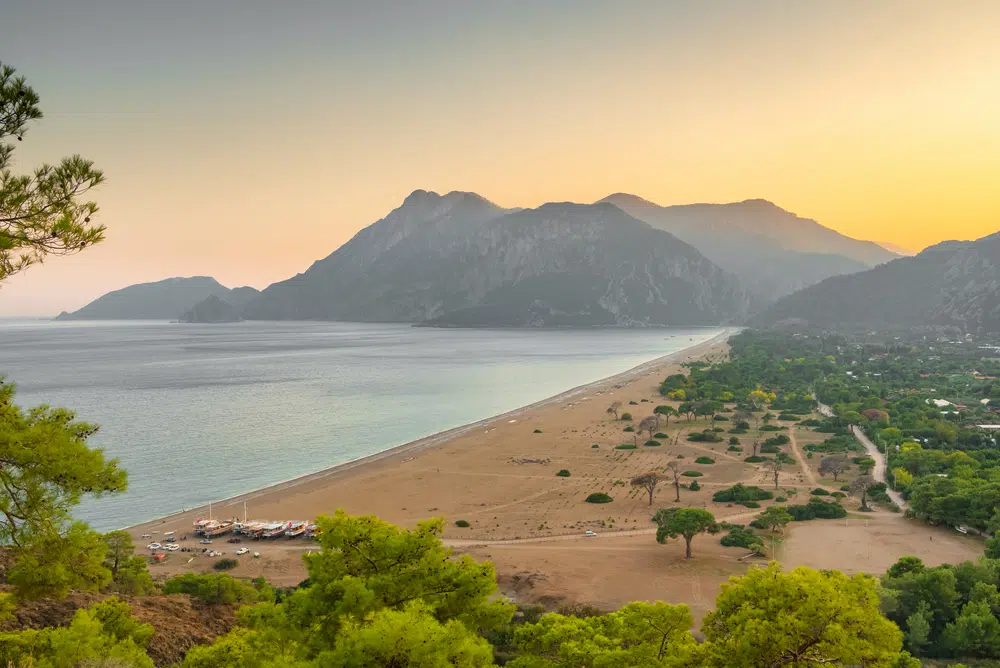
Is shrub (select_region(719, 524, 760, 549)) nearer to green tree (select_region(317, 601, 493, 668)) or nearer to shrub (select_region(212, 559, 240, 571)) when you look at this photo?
shrub (select_region(212, 559, 240, 571))

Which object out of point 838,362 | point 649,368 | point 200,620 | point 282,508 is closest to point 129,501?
point 282,508

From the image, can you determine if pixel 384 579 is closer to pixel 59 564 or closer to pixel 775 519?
pixel 59 564

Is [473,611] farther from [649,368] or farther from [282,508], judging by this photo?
[649,368]

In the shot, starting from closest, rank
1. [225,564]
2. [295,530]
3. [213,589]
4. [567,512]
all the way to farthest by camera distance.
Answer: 1. [213,589]
2. [225,564]
3. [295,530]
4. [567,512]

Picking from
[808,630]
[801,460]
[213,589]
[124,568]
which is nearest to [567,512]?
[213,589]

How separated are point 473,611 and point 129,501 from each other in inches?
1549

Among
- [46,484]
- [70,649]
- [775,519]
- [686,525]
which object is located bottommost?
[775,519]

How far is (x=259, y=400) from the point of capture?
273ft

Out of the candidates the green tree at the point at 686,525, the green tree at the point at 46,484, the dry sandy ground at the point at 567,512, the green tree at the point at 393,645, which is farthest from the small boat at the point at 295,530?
the green tree at the point at 393,645

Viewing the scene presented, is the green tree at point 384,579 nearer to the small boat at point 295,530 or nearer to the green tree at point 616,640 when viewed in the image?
the green tree at point 616,640

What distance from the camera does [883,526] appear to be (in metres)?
32.4

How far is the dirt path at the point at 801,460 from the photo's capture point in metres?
42.9

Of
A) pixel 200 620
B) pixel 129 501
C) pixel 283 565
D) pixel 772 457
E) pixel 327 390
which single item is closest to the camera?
pixel 200 620

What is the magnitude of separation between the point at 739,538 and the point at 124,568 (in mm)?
26615
